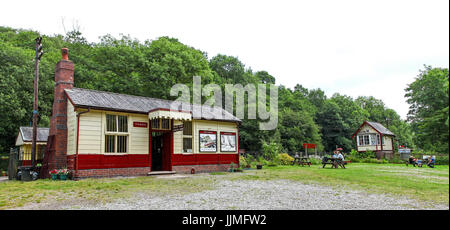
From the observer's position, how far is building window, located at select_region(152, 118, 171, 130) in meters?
14.9

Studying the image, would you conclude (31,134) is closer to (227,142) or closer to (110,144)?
(110,144)

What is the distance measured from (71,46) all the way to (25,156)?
55.7 ft

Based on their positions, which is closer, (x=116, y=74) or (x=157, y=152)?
(x=157, y=152)

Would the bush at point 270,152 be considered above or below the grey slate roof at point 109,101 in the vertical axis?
below

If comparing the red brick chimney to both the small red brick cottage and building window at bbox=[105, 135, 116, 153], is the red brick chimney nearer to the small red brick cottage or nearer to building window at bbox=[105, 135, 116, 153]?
the small red brick cottage

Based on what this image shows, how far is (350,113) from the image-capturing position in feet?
185

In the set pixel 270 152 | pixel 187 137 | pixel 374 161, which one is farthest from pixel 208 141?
pixel 374 161

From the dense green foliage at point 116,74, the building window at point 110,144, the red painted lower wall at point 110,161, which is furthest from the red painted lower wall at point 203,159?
the dense green foliage at point 116,74

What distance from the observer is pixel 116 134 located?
44.1 feet

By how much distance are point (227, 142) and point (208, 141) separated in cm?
154

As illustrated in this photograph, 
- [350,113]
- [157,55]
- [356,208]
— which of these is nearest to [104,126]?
[356,208]

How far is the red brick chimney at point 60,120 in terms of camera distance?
42.5 ft

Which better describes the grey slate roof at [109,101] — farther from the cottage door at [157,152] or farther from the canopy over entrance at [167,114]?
the cottage door at [157,152]

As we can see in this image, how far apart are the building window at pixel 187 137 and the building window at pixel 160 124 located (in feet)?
3.46
